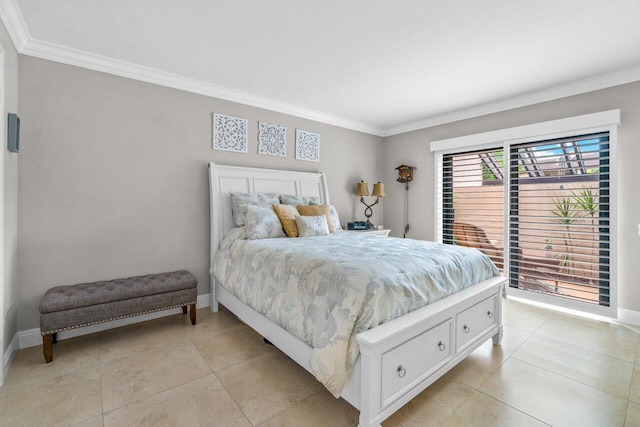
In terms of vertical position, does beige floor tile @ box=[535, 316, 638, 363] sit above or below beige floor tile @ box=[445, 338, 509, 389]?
above

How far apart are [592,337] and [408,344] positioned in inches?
88.4

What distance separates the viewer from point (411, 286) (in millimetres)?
1787

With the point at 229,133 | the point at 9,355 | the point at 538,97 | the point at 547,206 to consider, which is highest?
the point at 538,97

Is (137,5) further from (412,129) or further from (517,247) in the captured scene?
→ (517,247)

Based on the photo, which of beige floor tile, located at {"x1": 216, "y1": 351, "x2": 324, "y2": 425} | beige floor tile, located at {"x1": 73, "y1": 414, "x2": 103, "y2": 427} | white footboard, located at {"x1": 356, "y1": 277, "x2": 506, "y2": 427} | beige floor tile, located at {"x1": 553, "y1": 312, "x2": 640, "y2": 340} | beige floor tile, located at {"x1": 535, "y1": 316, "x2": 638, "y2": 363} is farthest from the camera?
beige floor tile, located at {"x1": 553, "y1": 312, "x2": 640, "y2": 340}

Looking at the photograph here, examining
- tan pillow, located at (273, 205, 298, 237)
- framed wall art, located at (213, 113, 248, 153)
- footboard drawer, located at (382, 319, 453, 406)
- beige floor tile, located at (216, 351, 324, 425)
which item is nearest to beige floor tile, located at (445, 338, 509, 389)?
footboard drawer, located at (382, 319, 453, 406)

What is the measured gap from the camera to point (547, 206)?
3494 mm

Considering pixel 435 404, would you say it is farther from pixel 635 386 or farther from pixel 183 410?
pixel 183 410

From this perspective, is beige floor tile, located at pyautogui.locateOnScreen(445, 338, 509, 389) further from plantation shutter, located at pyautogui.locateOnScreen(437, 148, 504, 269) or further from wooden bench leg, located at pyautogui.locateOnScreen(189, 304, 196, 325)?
wooden bench leg, located at pyautogui.locateOnScreen(189, 304, 196, 325)

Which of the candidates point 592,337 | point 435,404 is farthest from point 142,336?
point 592,337

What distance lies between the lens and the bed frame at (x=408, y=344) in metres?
1.48

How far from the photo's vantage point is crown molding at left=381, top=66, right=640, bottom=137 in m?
2.99

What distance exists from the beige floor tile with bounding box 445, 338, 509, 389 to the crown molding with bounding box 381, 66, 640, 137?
2893 millimetres

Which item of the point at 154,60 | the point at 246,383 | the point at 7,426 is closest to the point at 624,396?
the point at 246,383
